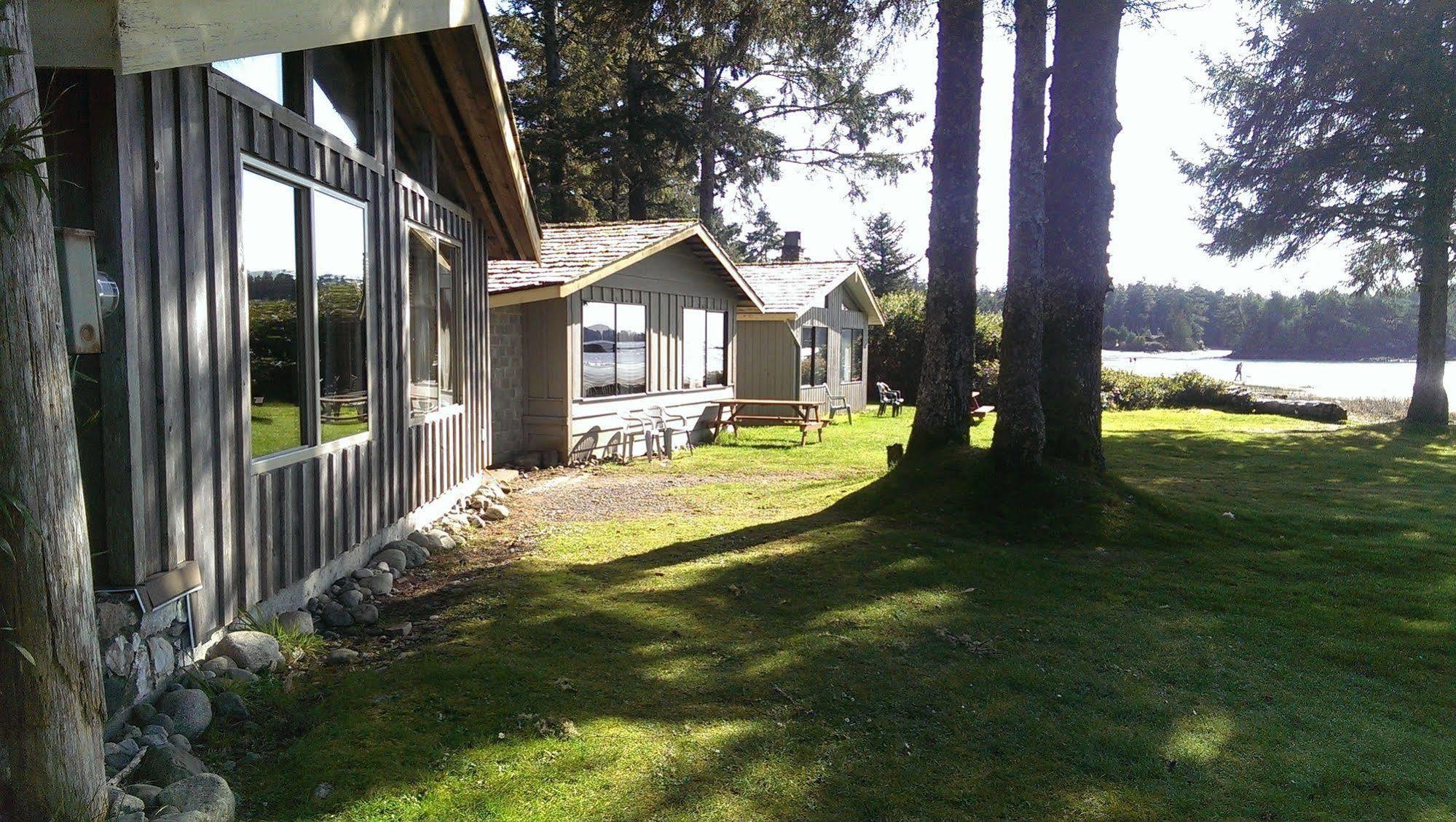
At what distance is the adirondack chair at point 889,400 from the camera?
82.1 ft

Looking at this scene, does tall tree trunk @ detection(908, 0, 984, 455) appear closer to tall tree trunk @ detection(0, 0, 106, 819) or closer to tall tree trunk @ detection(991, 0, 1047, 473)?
tall tree trunk @ detection(991, 0, 1047, 473)

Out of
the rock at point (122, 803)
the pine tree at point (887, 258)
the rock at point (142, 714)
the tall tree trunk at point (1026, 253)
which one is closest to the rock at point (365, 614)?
the rock at point (142, 714)

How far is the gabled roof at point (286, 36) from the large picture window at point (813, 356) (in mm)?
13183

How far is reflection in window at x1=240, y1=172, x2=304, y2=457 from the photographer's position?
4.94 meters

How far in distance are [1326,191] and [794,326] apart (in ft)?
41.3

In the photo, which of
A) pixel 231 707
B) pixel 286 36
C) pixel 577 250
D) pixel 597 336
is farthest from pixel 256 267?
pixel 577 250

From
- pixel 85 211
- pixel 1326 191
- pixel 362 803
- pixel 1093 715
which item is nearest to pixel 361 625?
pixel 362 803

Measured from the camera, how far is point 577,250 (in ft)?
45.3

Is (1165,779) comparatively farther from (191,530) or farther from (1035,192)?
(1035,192)

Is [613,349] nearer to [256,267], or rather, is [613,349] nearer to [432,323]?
[432,323]

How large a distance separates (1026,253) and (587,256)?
22.7ft

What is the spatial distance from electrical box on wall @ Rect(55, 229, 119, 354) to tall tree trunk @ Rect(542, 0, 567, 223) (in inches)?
893

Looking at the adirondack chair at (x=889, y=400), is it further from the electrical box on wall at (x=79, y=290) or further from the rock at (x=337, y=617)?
the electrical box on wall at (x=79, y=290)

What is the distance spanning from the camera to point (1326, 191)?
2144 centimetres
